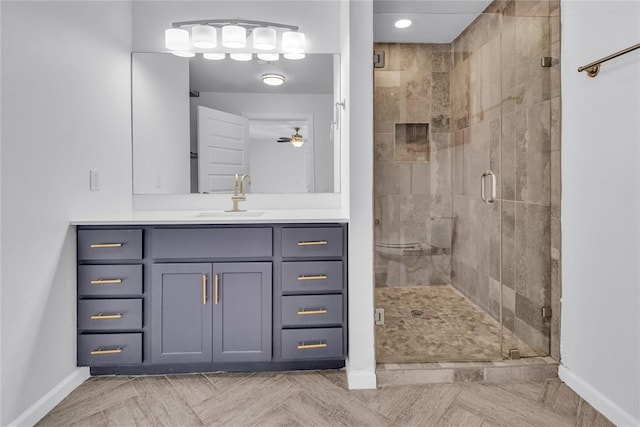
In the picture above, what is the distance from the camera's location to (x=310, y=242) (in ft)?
6.28

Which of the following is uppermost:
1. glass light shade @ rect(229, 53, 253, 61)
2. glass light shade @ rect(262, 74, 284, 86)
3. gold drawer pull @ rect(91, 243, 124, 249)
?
glass light shade @ rect(229, 53, 253, 61)

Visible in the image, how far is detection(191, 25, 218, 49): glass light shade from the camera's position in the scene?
247 cm

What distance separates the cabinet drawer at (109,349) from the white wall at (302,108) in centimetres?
146

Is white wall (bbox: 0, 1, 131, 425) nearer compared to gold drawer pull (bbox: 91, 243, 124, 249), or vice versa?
white wall (bbox: 0, 1, 131, 425)

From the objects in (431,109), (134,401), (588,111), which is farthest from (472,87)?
(134,401)

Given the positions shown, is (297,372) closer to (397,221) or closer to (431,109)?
(397,221)

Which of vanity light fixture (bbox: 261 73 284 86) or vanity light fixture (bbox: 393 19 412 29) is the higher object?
vanity light fixture (bbox: 393 19 412 29)

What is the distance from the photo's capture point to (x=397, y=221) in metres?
2.04

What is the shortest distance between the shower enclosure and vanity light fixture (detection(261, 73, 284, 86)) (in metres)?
0.90

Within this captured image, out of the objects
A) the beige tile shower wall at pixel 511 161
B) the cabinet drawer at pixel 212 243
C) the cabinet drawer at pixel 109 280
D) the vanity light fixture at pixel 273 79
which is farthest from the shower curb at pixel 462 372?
the vanity light fixture at pixel 273 79

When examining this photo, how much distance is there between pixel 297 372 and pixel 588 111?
1959 mm

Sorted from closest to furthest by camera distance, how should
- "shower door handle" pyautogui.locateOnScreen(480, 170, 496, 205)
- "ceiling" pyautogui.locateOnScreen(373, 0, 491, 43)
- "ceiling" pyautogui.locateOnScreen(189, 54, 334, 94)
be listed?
"ceiling" pyautogui.locateOnScreen(373, 0, 491, 43) → "shower door handle" pyautogui.locateOnScreen(480, 170, 496, 205) → "ceiling" pyautogui.locateOnScreen(189, 54, 334, 94)

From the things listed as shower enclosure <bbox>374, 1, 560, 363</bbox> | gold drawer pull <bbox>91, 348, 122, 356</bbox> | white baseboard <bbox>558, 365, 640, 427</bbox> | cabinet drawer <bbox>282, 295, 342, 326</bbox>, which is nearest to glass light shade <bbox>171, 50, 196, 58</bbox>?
shower enclosure <bbox>374, 1, 560, 363</bbox>

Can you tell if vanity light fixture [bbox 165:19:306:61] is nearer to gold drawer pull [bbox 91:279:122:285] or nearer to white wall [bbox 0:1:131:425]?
white wall [bbox 0:1:131:425]
